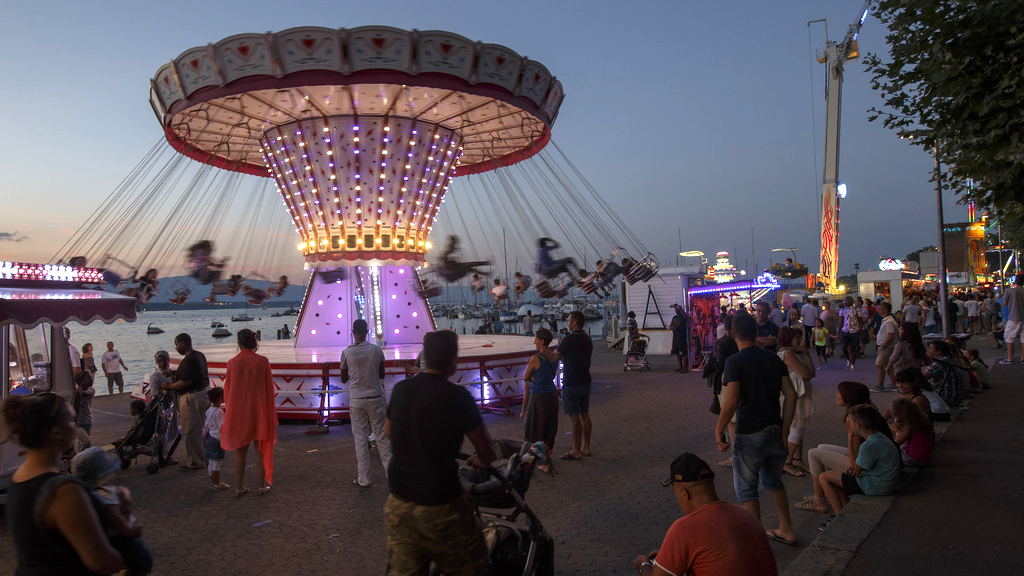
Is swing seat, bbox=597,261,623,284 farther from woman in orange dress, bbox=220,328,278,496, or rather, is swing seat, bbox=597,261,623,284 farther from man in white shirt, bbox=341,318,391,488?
woman in orange dress, bbox=220,328,278,496

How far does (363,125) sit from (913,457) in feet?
40.4

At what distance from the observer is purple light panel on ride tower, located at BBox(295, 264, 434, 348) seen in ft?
51.0

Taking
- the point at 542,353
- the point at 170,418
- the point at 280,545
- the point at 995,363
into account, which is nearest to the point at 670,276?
the point at 995,363

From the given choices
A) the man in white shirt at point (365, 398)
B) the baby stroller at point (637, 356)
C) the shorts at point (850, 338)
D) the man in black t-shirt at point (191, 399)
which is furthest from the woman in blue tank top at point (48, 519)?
the shorts at point (850, 338)

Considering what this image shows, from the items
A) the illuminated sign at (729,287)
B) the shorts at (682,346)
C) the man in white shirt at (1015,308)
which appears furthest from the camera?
the illuminated sign at (729,287)

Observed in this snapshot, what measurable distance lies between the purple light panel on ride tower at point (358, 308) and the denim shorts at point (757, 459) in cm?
1173

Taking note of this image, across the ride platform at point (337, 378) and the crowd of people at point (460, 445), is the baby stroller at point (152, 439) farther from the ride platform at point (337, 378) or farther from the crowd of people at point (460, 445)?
the ride platform at point (337, 378)

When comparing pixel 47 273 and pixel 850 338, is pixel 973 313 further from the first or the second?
pixel 47 273

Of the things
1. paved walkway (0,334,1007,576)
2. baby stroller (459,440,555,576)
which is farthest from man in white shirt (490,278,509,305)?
baby stroller (459,440,555,576)

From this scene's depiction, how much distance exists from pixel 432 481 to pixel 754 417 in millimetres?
2649

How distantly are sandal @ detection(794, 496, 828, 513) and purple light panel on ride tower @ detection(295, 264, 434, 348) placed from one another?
1124 centimetres

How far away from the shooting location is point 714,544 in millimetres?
2900

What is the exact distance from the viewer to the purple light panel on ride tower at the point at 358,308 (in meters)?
15.5

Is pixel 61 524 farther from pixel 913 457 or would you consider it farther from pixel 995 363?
pixel 995 363
